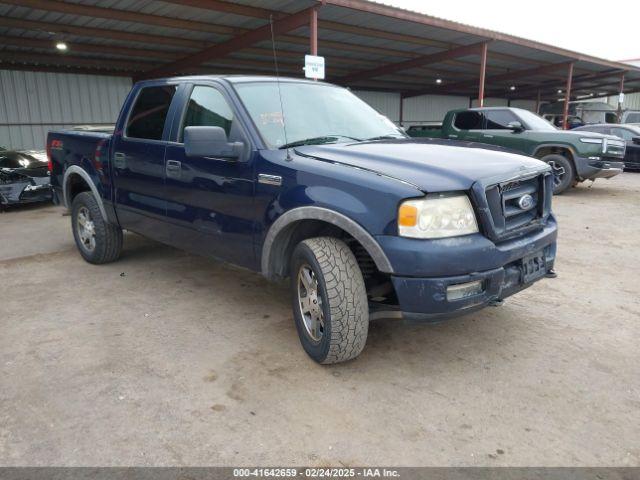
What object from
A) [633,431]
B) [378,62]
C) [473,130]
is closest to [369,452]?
[633,431]

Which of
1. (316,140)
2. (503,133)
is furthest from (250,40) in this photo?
(316,140)

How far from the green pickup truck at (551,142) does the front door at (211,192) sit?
5.65m

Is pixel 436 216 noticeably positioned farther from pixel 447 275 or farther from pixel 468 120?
pixel 468 120

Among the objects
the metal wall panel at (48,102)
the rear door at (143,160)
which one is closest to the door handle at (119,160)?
the rear door at (143,160)

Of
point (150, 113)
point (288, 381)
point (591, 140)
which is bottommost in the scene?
point (288, 381)

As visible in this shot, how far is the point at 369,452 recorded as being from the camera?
2.30 metres

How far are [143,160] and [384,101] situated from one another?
25.9 metres

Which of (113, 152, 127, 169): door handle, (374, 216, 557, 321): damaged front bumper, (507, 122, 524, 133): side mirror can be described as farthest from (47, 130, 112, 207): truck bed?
(507, 122, 524, 133): side mirror

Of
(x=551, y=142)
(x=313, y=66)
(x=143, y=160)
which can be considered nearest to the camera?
(x=143, y=160)

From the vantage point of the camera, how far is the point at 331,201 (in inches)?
112

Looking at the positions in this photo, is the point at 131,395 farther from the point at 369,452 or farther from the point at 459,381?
the point at 459,381

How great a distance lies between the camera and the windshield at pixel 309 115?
11.4 ft

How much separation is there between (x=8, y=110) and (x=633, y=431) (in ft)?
62.4

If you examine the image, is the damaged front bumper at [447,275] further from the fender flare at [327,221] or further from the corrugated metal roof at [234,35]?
the corrugated metal roof at [234,35]
